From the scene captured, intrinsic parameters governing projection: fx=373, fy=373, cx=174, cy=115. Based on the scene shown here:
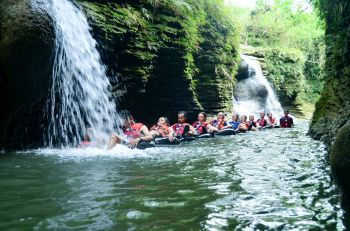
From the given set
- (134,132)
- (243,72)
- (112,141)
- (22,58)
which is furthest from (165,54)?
(243,72)

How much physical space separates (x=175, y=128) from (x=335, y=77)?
247 inches

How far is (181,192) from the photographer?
460 cm

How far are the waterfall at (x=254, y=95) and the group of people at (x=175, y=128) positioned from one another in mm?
3195

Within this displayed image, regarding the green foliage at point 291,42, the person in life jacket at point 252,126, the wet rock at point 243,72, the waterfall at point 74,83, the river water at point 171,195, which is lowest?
the river water at point 171,195

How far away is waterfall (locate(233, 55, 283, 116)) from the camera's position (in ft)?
76.8

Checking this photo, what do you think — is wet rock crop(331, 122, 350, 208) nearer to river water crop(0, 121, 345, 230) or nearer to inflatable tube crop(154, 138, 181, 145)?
river water crop(0, 121, 345, 230)

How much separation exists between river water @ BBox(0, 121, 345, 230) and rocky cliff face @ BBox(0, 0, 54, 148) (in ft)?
8.43

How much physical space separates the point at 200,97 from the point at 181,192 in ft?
43.5

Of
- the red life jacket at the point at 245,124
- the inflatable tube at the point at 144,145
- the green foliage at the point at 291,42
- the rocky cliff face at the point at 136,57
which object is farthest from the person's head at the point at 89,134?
the green foliage at the point at 291,42

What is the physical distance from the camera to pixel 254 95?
23844mm

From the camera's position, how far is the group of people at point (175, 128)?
437 inches

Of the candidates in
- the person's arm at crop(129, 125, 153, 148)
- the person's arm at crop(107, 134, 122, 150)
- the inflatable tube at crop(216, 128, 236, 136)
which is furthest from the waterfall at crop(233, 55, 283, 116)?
the person's arm at crop(107, 134, 122, 150)

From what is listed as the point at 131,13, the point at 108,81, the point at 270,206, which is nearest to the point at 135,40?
the point at 131,13

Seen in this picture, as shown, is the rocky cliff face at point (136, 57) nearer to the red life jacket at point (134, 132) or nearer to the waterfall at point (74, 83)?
the waterfall at point (74, 83)
